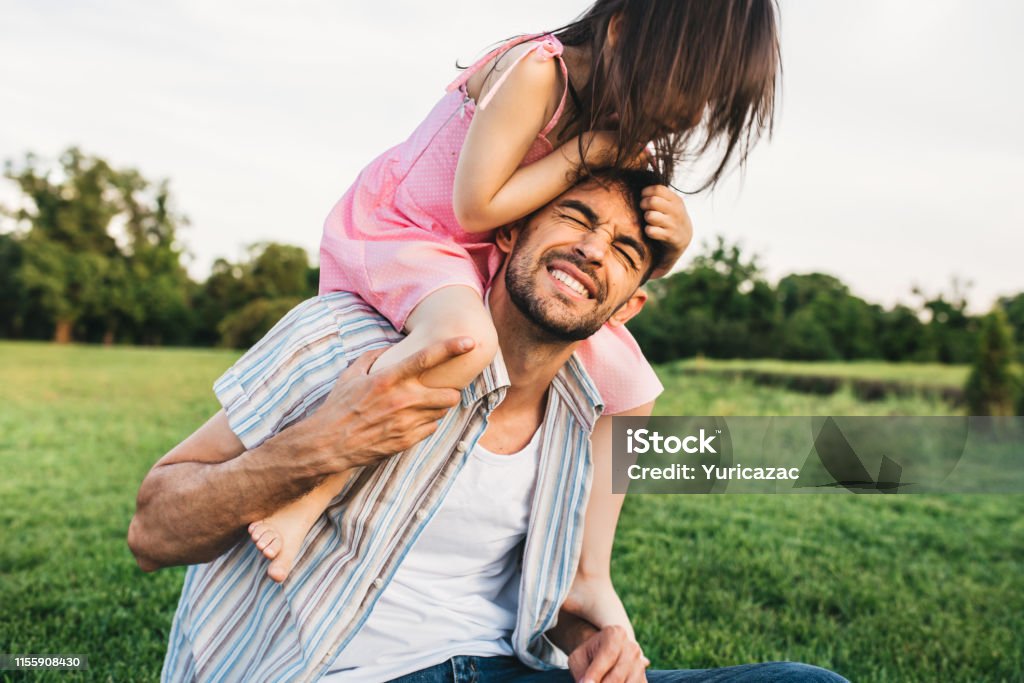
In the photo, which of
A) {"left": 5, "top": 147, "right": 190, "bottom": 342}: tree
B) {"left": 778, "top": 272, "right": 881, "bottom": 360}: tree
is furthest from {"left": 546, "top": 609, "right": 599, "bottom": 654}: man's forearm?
{"left": 5, "top": 147, "right": 190, "bottom": 342}: tree

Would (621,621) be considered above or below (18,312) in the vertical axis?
above

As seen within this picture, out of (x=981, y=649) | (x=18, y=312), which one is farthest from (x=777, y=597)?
(x=18, y=312)

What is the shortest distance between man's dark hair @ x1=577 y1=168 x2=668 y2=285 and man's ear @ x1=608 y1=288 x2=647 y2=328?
0.15m

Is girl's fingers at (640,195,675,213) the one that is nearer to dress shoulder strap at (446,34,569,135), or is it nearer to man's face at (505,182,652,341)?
man's face at (505,182,652,341)

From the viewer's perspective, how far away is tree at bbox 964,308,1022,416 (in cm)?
969

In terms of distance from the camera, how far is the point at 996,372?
9758 mm

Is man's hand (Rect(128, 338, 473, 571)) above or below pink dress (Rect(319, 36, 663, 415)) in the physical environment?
below

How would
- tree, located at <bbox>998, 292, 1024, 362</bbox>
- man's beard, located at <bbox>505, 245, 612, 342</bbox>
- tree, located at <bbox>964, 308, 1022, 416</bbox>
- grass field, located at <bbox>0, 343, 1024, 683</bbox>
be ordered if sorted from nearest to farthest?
man's beard, located at <bbox>505, 245, 612, 342</bbox> < grass field, located at <bbox>0, 343, 1024, 683</bbox> < tree, located at <bbox>964, 308, 1022, 416</bbox> < tree, located at <bbox>998, 292, 1024, 362</bbox>

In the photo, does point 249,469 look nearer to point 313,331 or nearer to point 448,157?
point 313,331

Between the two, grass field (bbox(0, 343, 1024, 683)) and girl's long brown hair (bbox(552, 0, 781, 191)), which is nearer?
girl's long brown hair (bbox(552, 0, 781, 191))

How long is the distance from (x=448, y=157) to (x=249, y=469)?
3.51 feet

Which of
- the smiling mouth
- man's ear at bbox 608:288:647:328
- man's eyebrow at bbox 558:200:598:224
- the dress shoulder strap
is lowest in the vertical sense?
man's ear at bbox 608:288:647:328

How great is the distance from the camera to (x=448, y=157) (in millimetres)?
2270

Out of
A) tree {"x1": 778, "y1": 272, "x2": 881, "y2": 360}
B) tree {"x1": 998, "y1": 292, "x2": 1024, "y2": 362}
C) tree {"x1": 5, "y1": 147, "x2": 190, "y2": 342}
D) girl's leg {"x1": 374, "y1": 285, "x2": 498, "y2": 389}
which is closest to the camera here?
girl's leg {"x1": 374, "y1": 285, "x2": 498, "y2": 389}
